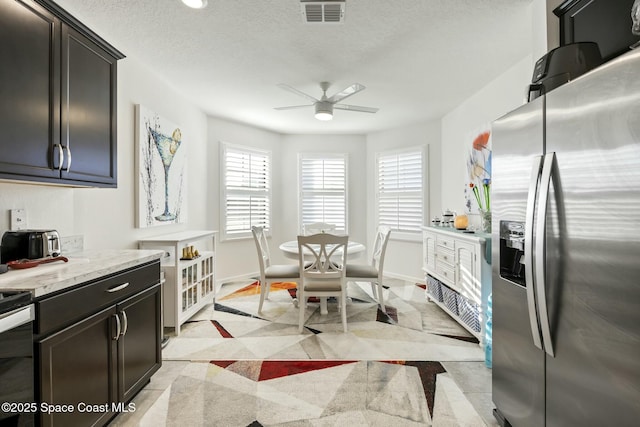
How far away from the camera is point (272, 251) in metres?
5.79

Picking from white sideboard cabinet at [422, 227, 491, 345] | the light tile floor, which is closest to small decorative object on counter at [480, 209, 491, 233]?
white sideboard cabinet at [422, 227, 491, 345]

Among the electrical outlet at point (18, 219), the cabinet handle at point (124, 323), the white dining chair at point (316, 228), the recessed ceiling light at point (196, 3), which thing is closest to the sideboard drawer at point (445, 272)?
the white dining chair at point (316, 228)

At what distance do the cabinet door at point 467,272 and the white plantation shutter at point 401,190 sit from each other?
6.85 ft

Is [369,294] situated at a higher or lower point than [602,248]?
lower

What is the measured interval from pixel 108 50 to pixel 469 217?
3.96 m

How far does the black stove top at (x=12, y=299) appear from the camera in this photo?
1092mm

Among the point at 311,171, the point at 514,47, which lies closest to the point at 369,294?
the point at 311,171

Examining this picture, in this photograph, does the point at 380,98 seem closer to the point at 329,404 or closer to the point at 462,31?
the point at 462,31

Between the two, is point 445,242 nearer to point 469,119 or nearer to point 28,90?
point 469,119

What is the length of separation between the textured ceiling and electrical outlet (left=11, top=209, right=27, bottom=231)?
1.49 metres

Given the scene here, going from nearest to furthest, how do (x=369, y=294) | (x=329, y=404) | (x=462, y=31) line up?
(x=329, y=404)
(x=462, y=31)
(x=369, y=294)

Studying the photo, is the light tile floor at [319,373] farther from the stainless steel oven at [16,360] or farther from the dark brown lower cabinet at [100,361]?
the stainless steel oven at [16,360]

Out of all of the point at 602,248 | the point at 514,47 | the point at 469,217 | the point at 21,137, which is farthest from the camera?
the point at 469,217

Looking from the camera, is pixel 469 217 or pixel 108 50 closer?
pixel 108 50
